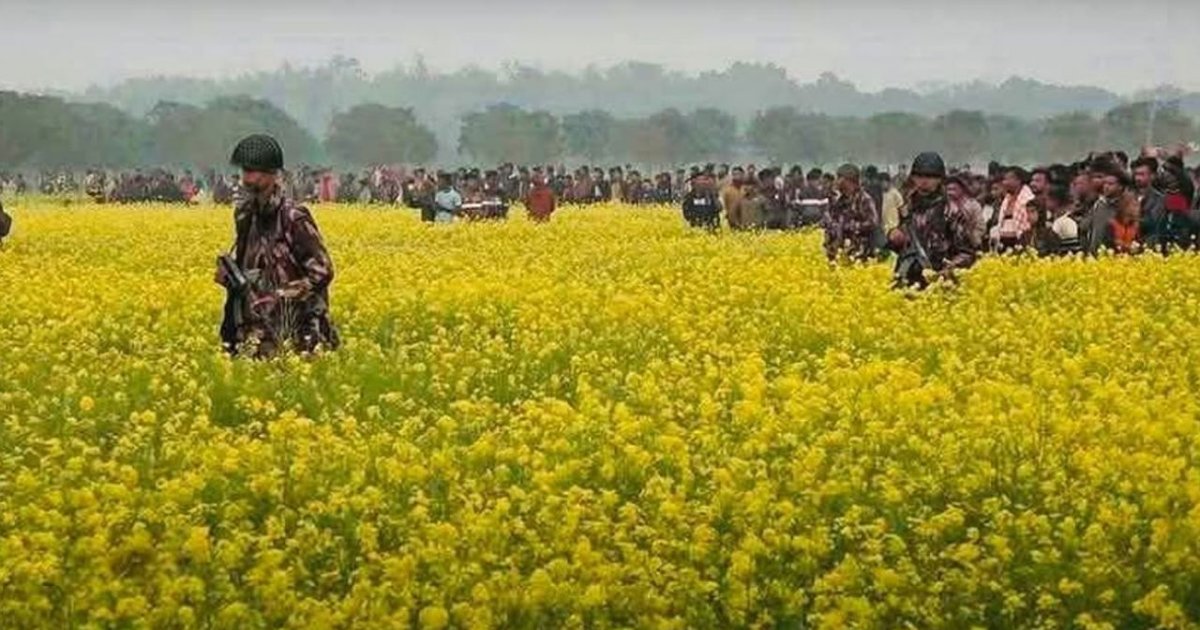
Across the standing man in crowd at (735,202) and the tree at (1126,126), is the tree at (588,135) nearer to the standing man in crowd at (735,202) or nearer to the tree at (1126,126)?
the tree at (1126,126)

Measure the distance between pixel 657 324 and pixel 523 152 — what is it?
389 feet

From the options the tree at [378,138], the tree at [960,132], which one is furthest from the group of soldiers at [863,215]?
the tree at [960,132]

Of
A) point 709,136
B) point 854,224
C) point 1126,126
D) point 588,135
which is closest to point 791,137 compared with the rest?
point 709,136

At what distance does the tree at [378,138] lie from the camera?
12838 cm

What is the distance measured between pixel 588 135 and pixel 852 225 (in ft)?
383

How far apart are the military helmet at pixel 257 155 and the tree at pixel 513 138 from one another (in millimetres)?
121057

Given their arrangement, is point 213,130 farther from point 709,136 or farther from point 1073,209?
point 1073,209

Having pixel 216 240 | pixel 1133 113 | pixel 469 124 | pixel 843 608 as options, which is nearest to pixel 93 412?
pixel 843 608

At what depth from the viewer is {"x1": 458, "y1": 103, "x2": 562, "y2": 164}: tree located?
132 metres

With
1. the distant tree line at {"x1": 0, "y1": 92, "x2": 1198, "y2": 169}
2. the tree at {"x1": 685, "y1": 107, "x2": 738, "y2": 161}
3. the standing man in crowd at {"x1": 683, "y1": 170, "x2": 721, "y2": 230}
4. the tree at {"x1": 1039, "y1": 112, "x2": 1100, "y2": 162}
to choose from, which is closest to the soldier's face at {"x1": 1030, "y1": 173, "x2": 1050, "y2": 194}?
the standing man in crowd at {"x1": 683, "y1": 170, "x2": 721, "y2": 230}

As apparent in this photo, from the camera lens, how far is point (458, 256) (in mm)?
24578

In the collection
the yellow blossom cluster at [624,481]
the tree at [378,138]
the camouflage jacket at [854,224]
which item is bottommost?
the tree at [378,138]

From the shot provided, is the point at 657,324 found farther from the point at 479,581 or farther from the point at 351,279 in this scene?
the point at 479,581

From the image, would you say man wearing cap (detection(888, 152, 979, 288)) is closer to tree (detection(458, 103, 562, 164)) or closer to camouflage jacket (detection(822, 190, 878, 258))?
camouflage jacket (detection(822, 190, 878, 258))
